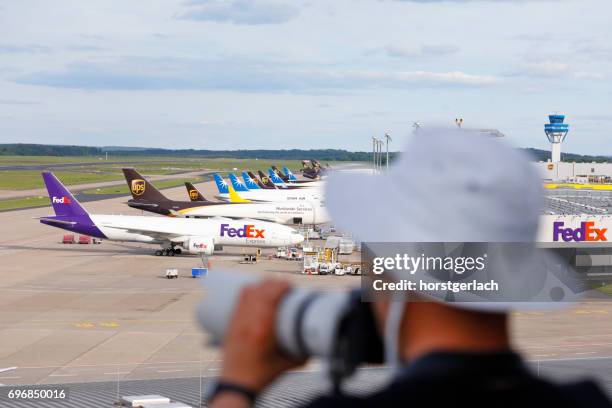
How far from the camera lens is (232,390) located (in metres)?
2.60

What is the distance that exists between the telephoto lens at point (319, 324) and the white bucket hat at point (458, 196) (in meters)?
0.29

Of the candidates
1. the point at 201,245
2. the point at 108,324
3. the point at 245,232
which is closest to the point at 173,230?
the point at 201,245

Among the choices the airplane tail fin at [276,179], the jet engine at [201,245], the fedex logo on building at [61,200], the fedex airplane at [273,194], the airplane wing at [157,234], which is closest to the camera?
the jet engine at [201,245]

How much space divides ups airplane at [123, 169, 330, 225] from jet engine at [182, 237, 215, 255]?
1897cm

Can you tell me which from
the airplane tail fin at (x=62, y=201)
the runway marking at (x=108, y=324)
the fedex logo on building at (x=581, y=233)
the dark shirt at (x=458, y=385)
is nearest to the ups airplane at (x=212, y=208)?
the airplane tail fin at (x=62, y=201)

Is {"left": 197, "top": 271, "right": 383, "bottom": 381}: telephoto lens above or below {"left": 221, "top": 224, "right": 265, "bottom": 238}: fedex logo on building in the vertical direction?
above

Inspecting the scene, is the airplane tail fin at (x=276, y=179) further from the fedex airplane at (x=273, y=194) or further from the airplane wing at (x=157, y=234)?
the airplane wing at (x=157, y=234)

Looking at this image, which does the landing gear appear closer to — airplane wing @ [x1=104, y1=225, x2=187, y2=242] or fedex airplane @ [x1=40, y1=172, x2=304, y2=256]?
fedex airplane @ [x1=40, y1=172, x2=304, y2=256]

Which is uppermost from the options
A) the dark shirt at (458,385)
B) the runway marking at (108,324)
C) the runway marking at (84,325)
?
the dark shirt at (458,385)

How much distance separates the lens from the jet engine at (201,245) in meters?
84.8

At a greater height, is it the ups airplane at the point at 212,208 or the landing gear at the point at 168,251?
the ups airplane at the point at 212,208

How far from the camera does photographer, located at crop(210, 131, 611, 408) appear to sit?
2492 mm

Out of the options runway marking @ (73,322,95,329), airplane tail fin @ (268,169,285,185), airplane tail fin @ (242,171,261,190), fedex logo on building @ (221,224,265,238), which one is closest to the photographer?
runway marking @ (73,322,95,329)

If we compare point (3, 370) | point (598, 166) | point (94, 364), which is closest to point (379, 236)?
point (3, 370)
